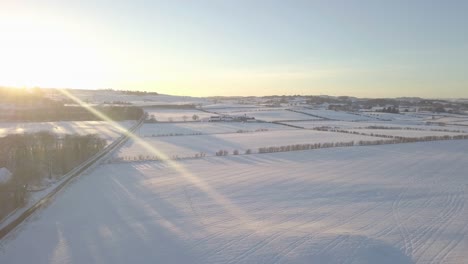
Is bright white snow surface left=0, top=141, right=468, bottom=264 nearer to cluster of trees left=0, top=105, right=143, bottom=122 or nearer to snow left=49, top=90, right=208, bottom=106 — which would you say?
cluster of trees left=0, top=105, right=143, bottom=122

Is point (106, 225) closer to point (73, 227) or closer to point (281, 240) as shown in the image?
point (73, 227)

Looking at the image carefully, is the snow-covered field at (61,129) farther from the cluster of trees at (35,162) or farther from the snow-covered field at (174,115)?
the snow-covered field at (174,115)

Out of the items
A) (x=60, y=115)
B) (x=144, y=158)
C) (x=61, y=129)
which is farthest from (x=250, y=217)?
(x=60, y=115)

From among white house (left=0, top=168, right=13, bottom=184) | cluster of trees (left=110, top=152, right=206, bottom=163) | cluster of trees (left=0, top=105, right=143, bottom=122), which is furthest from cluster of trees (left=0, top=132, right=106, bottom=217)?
cluster of trees (left=0, top=105, right=143, bottom=122)

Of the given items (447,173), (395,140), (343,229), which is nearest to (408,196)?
(343,229)

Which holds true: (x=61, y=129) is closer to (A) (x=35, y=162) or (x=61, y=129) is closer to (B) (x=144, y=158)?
(B) (x=144, y=158)

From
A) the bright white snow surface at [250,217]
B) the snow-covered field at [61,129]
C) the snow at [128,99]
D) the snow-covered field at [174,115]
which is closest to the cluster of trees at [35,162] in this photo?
the bright white snow surface at [250,217]
